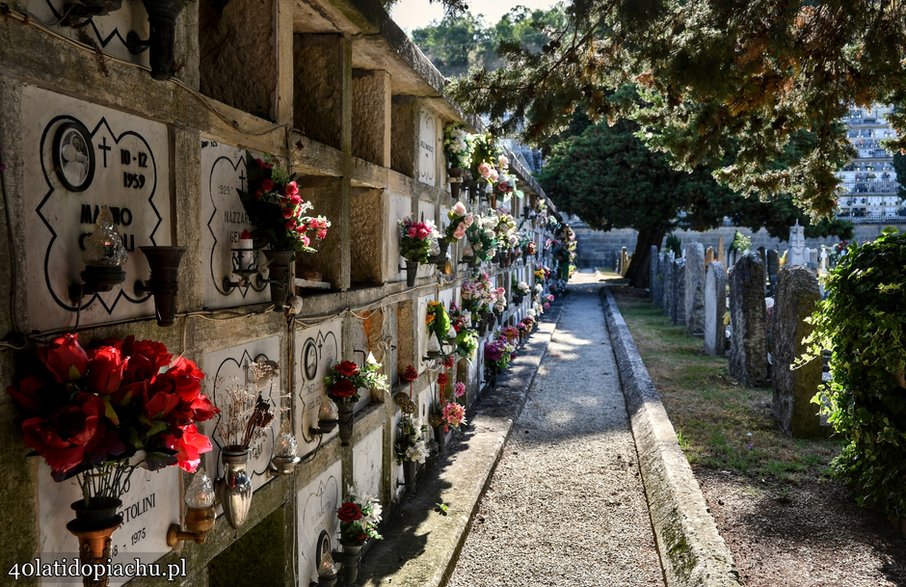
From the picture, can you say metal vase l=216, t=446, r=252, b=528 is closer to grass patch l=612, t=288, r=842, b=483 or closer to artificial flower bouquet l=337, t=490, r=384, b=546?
artificial flower bouquet l=337, t=490, r=384, b=546

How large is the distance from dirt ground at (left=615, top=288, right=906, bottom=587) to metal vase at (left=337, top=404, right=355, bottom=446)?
228 cm

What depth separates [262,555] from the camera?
3.43 meters

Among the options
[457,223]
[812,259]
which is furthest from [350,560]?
[812,259]

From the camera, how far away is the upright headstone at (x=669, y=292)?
1720cm

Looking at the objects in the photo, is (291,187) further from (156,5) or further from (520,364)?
(520,364)

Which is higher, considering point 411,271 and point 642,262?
point 411,271

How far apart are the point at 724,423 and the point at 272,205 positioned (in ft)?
19.5

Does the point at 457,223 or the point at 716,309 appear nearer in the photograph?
the point at 457,223

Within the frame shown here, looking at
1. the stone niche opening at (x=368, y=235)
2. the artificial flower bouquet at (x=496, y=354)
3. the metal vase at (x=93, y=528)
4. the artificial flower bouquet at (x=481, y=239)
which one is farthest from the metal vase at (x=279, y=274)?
the artificial flower bouquet at (x=496, y=354)

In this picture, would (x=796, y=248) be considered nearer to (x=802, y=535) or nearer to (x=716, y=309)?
(x=716, y=309)

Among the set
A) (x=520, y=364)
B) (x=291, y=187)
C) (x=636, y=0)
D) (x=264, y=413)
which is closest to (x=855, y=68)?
(x=636, y=0)

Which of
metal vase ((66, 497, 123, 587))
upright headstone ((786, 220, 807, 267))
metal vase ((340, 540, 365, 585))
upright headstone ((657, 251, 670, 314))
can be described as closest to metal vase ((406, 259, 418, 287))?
metal vase ((340, 540, 365, 585))

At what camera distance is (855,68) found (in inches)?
206

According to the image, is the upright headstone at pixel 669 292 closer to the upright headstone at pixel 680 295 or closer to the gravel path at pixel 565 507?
the upright headstone at pixel 680 295
